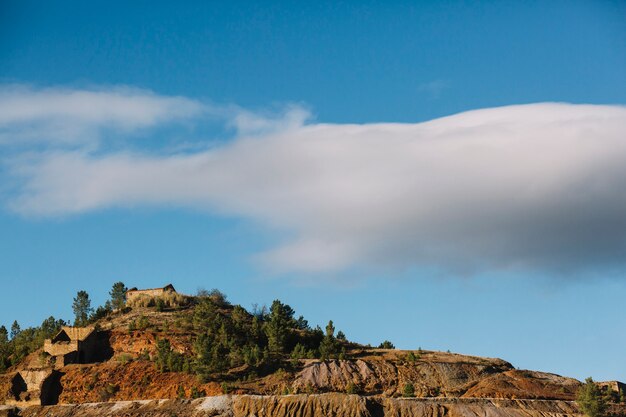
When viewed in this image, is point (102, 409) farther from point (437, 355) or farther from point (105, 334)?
point (437, 355)

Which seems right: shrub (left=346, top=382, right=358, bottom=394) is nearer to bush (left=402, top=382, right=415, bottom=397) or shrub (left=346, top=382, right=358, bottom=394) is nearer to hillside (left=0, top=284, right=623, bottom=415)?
hillside (left=0, top=284, right=623, bottom=415)

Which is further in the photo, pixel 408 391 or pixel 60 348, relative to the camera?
pixel 60 348

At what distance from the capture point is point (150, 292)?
114688 mm

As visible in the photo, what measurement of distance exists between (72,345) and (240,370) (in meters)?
17.7

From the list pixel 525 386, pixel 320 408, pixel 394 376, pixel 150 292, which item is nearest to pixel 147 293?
pixel 150 292

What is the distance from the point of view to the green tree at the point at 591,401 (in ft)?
283

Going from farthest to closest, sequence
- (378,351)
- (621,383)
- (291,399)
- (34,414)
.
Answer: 1. (378,351)
2. (621,383)
3. (34,414)
4. (291,399)

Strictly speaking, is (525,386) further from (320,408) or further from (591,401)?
(320,408)

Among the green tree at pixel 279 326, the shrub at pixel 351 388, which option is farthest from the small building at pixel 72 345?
the shrub at pixel 351 388

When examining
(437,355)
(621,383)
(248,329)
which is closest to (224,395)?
(248,329)

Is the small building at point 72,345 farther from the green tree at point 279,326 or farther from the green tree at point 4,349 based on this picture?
the green tree at point 279,326

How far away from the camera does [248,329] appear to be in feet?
338

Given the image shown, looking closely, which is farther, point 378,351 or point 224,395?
point 378,351

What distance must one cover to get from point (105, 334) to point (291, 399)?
2616 cm
